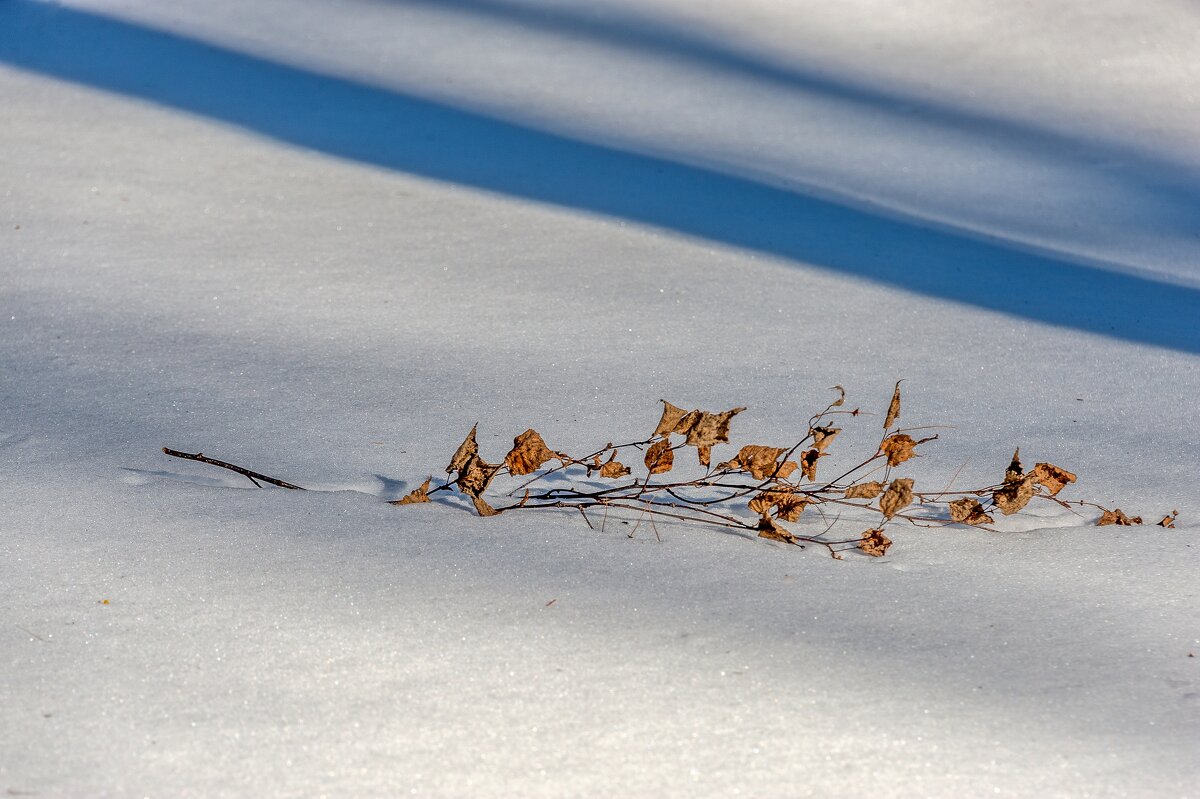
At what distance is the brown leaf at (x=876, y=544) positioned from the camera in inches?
53.2

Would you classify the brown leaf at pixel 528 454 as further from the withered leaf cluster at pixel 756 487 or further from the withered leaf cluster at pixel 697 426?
the withered leaf cluster at pixel 697 426

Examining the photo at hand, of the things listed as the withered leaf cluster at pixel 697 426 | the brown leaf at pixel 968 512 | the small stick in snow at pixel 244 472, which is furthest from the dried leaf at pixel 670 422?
the small stick in snow at pixel 244 472

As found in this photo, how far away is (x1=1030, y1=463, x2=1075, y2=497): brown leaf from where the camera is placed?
1.41 meters

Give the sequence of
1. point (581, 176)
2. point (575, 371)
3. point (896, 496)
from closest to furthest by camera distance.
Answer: point (896, 496), point (575, 371), point (581, 176)

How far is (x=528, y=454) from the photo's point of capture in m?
1.42

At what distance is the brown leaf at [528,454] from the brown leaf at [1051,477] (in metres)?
0.62

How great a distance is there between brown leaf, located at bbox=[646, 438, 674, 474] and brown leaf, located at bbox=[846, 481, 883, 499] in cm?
24

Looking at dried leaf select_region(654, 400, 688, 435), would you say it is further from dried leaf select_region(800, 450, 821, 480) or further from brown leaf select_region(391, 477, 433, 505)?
brown leaf select_region(391, 477, 433, 505)

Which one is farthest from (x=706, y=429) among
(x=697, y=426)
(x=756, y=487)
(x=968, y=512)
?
(x=968, y=512)

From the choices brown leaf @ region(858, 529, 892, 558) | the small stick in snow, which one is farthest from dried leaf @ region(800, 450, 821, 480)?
the small stick in snow

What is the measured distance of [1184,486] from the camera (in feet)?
5.07

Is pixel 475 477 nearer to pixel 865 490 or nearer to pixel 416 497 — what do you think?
pixel 416 497

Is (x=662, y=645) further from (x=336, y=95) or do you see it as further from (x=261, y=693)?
(x=336, y=95)

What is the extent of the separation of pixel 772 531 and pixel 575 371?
57cm
